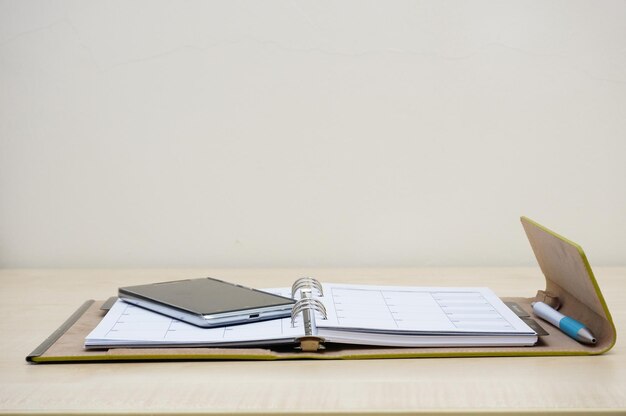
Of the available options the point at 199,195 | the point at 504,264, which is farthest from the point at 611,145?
the point at 199,195

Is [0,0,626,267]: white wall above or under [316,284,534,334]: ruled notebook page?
above

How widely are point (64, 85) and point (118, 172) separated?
0.19 meters

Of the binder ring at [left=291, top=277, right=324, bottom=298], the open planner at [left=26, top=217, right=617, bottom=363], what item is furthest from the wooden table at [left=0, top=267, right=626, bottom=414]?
the binder ring at [left=291, top=277, right=324, bottom=298]

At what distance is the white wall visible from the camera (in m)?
1.36

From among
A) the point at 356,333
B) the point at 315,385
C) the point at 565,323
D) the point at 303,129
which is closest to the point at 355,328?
the point at 356,333

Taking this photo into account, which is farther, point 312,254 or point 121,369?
Answer: point 312,254

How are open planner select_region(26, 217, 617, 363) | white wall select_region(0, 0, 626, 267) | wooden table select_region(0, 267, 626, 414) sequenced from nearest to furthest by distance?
wooden table select_region(0, 267, 626, 414)
open planner select_region(26, 217, 617, 363)
white wall select_region(0, 0, 626, 267)

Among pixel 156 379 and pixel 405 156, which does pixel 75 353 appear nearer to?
pixel 156 379

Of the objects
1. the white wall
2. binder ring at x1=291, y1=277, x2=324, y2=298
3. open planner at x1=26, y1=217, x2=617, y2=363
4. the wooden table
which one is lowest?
the wooden table

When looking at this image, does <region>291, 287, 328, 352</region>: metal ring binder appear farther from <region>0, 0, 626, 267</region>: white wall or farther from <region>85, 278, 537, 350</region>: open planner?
<region>0, 0, 626, 267</region>: white wall

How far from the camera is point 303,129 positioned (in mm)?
1386

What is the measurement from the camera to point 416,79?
1379 millimetres

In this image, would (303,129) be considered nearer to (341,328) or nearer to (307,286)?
(307,286)

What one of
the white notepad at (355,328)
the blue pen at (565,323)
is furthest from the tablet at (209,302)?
the blue pen at (565,323)
